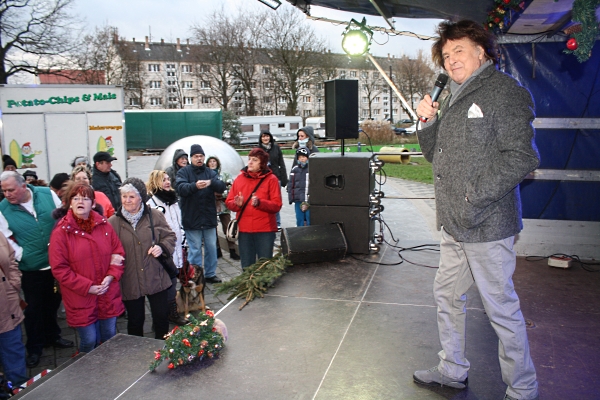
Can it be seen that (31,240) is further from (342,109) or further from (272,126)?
(272,126)

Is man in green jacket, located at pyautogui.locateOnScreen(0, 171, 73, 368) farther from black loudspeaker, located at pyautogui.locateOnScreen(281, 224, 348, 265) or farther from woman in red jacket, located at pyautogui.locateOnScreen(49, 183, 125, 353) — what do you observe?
black loudspeaker, located at pyautogui.locateOnScreen(281, 224, 348, 265)

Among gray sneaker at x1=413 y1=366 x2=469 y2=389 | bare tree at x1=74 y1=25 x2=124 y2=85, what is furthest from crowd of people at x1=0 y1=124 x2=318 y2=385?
bare tree at x1=74 y1=25 x2=124 y2=85

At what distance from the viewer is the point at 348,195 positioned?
248 inches

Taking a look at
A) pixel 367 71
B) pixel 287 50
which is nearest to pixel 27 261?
pixel 287 50

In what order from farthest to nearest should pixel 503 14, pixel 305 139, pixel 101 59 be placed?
pixel 101 59, pixel 305 139, pixel 503 14

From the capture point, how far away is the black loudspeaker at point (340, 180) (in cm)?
623

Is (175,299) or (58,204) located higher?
(58,204)

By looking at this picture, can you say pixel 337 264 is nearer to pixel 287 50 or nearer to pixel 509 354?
pixel 509 354

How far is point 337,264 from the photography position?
5832 millimetres

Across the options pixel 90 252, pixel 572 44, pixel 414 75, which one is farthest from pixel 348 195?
pixel 414 75

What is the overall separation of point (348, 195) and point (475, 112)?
3694mm

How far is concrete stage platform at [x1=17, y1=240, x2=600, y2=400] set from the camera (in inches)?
122

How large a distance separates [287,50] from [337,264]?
40.6 metres

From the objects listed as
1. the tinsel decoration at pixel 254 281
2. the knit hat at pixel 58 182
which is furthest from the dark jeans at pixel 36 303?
the tinsel decoration at pixel 254 281
